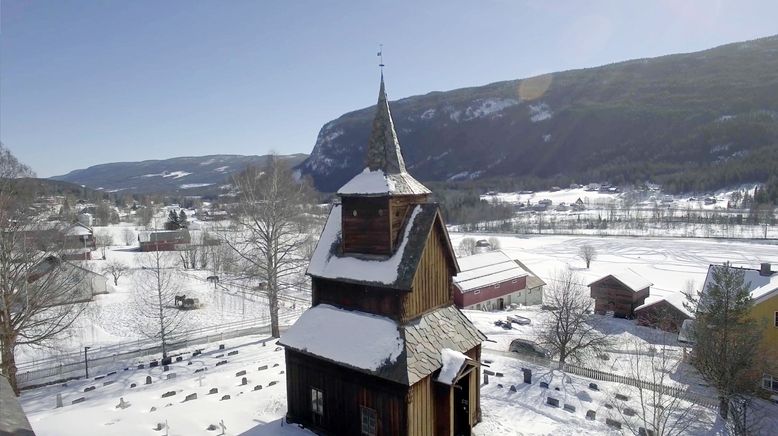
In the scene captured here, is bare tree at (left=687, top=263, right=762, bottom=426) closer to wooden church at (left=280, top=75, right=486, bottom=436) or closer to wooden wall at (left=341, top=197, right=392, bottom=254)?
wooden church at (left=280, top=75, right=486, bottom=436)

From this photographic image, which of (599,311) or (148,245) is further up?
(148,245)

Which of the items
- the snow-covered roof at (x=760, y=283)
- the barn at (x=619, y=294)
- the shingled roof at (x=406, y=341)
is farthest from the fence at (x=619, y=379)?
the barn at (x=619, y=294)

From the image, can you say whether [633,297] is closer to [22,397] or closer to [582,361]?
[582,361]

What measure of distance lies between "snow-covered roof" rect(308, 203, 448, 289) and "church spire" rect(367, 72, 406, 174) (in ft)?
6.18

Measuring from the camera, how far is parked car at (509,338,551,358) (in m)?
28.8

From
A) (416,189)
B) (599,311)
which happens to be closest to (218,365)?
(416,189)

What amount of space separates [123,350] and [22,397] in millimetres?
8881

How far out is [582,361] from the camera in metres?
28.4

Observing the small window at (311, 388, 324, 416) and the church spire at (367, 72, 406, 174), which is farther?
the church spire at (367, 72, 406, 174)

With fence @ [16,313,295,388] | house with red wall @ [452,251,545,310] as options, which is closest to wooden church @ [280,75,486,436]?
fence @ [16,313,295,388]

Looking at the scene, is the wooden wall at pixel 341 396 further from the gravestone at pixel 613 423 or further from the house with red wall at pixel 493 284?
the house with red wall at pixel 493 284

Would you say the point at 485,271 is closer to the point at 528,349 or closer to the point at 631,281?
the point at 631,281

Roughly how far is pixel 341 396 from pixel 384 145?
9.39 metres

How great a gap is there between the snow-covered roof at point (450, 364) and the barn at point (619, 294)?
125ft
